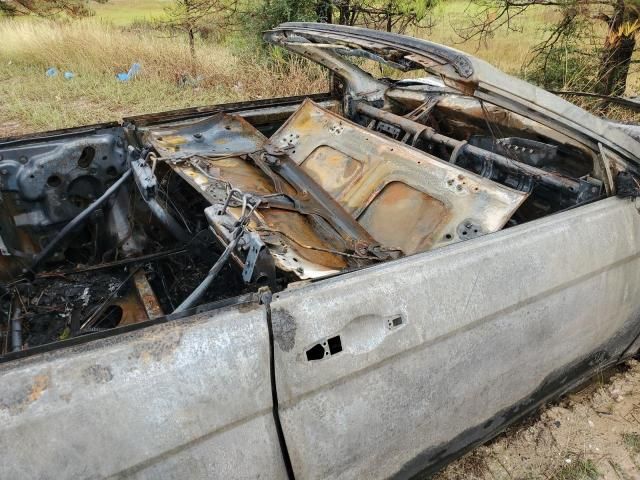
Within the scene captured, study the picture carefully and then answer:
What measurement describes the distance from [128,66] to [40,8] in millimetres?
5641

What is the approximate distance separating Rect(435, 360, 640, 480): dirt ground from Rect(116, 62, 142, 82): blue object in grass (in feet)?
28.3

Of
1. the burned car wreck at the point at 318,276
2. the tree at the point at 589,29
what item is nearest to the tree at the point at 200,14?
the tree at the point at 589,29

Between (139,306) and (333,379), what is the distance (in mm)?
1559

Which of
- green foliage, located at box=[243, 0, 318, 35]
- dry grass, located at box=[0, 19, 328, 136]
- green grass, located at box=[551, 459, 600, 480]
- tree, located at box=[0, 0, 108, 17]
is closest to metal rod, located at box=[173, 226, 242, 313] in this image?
green grass, located at box=[551, 459, 600, 480]

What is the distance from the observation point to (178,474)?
1331mm

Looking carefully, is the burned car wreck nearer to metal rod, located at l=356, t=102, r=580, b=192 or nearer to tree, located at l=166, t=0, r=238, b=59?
metal rod, located at l=356, t=102, r=580, b=192

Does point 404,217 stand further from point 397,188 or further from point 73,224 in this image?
point 73,224

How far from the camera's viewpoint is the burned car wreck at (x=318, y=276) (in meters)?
1.32

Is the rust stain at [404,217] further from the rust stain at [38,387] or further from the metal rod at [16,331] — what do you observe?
the metal rod at [16,331]

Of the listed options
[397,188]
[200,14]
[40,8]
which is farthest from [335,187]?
[40,8]

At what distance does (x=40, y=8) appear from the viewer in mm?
13062

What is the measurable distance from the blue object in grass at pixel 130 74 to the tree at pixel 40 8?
5.42 meters

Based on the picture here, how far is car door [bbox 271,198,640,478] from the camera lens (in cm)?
151

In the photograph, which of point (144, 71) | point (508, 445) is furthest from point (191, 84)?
point (508, 445)
